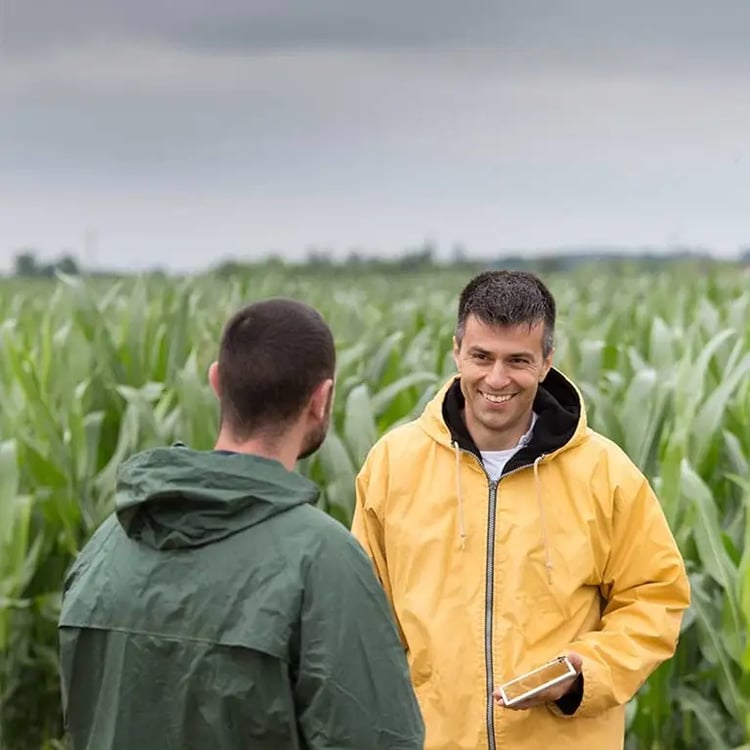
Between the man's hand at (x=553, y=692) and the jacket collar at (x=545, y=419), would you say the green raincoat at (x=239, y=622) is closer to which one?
the man's hand at (x=553, y=692)

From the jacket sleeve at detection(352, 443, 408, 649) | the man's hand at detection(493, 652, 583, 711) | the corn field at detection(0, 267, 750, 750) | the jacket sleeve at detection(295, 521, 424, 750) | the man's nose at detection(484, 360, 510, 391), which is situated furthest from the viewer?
the corn field at detection(0, 267, 750, 750)

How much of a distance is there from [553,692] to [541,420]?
0.44 meters

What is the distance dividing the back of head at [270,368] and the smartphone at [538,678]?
0.67 meters

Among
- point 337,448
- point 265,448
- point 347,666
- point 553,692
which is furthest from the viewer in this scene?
point 337,448

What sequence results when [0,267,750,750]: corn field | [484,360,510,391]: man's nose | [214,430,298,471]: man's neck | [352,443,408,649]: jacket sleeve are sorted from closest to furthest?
1. [214,430,298,471]: man's neck
2. [484,360,510,391]: man's nose
3. [352,443,408,649]: jacket sleeve
4. [0,267,750,750]: corn field

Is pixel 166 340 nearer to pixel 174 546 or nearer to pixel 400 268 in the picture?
pixel 174 546

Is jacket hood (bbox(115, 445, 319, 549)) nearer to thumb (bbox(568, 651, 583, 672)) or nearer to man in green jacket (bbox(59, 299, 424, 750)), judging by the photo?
man in green jacket (bbox(59, 299, 424, 750))

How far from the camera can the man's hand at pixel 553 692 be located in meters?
2.13

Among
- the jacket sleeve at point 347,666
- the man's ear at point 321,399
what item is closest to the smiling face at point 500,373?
the man's ear at point 321,399

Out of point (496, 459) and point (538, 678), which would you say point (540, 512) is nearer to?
point (496, 459)

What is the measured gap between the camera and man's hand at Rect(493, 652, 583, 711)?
7.00ft

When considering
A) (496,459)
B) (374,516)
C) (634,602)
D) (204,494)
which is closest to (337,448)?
(374,516)

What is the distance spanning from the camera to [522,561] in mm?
2229

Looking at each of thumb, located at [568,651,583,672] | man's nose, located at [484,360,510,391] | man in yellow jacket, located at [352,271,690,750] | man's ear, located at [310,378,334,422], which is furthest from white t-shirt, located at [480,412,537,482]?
man's ear, located at [310,378,334,422]
